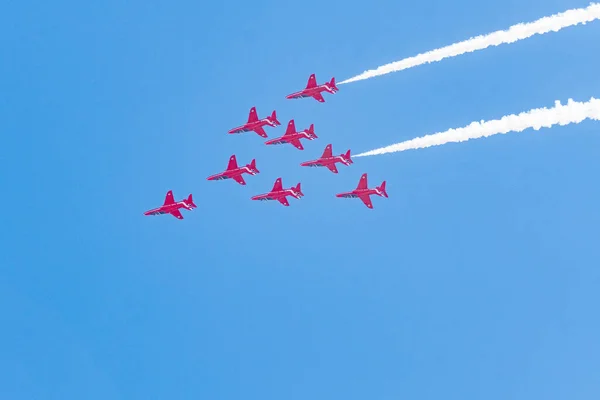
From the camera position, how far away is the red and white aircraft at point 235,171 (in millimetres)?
88562

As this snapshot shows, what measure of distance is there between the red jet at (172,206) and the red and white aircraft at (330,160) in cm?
1206

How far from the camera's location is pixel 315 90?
90750 mm

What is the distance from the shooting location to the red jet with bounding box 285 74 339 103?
90.2m

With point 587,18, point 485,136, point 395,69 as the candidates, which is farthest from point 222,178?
point 587,18

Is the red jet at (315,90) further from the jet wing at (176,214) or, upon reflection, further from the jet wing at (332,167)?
the jet wing at (176,214)

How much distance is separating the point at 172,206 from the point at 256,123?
1161 cm

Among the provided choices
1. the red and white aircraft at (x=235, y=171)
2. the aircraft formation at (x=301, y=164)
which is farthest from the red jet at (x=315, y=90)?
the red and white aircraft at (x=235, y=171)

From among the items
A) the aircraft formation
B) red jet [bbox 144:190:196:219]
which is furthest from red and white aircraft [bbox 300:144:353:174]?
red jet [bbox 144:190:196:219]

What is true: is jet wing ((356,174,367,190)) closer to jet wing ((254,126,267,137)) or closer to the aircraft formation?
the aircraft formation

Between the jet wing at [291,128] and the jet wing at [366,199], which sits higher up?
the jet wing at [291,128]

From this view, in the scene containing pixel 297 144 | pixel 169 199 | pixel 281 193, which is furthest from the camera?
pixel 297 144

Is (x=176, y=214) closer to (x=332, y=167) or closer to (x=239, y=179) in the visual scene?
(x=239, y=179)

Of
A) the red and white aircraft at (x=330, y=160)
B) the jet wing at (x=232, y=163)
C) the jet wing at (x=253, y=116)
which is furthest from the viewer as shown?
the jet wing at (x=253, y=116)

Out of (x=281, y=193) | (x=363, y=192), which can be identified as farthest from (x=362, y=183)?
(x=281, y=193)
